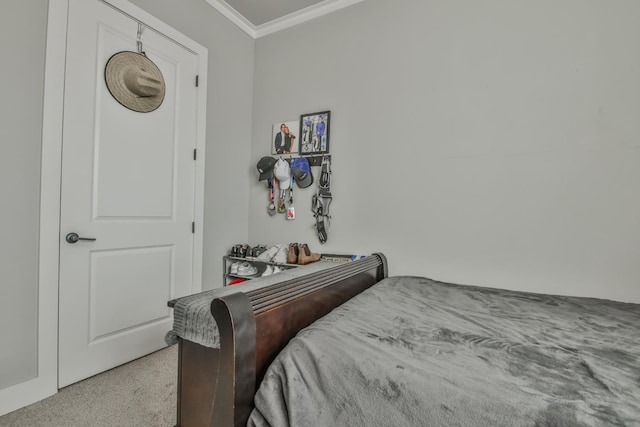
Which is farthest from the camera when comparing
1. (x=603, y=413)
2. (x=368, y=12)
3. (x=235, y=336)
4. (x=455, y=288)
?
(x=368, y=12)

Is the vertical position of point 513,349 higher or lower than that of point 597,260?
lower

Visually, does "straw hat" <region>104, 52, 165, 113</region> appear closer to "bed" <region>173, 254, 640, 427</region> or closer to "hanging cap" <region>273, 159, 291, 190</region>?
"hanging cap" <region>273, 159, 291, 190</region>

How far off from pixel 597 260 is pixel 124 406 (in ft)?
9.08

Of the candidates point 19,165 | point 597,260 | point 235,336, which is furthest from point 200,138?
point 597,260

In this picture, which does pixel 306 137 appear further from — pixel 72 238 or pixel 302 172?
pixel 72 238

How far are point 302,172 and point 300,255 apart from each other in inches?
28.8

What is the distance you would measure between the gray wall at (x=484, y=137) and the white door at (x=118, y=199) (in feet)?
3.25

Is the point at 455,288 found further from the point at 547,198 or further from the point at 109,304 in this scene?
the point at 109,304

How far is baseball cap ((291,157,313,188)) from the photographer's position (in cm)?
255

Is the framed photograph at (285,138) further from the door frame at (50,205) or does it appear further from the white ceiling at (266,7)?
the door frame at (50,205)

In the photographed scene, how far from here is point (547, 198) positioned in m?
1.77

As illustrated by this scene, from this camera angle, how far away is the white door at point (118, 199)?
1720 millimetres

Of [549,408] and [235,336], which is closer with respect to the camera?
[549,408]

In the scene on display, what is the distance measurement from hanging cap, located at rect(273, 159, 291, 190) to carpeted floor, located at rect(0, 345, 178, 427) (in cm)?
165
